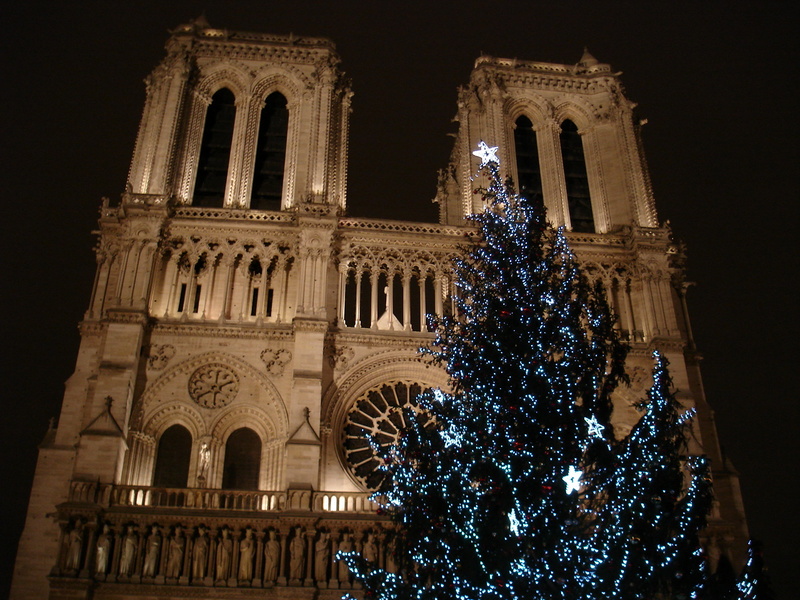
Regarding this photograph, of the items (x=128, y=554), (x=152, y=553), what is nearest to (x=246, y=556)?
(x=152, y=553)

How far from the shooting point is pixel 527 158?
28656 mm

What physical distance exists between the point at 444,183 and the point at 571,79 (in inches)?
249

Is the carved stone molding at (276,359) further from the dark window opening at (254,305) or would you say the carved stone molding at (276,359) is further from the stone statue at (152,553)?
the stone statue at (152,553)

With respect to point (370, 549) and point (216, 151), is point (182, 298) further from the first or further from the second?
point (370, 549)

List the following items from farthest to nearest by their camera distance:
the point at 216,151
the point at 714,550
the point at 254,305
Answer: the point at 216,151, the point at 254,305, the point at 714,550

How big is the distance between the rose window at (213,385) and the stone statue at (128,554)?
3.84 metres

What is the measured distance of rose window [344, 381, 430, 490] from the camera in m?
21.5

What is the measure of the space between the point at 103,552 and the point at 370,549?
5677 mm

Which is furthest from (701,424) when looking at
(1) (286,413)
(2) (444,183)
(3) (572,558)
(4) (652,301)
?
(2) (444,183)

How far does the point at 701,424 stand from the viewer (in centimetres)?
2283

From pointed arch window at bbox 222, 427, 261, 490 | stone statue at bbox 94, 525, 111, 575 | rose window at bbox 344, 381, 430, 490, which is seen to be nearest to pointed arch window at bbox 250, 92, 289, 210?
rose window at bbox 344, 381, 430, 490

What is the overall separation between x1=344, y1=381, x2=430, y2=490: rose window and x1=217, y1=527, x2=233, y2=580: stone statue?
3710 millimetres

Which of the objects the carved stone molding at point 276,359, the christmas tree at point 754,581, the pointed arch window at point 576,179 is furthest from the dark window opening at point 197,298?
the christmas tree at point 754,581

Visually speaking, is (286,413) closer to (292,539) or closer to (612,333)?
(292,539)
